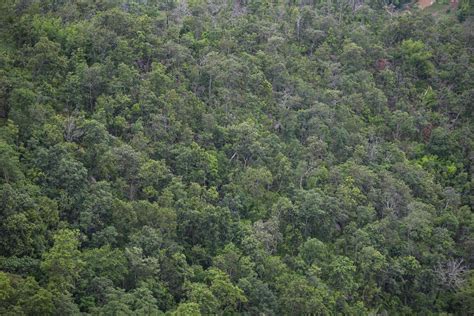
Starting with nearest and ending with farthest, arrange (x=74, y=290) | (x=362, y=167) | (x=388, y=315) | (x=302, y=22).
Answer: (x=74, y=290) → (x=388, y=315) → (x=362, y=167) → (x=302, y=22)

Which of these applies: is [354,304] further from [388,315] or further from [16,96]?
[16,96]

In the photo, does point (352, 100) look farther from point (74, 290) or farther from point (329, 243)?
point (74, 290)

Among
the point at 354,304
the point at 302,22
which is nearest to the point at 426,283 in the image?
the point at 354,304

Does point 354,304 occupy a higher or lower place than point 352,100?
lower

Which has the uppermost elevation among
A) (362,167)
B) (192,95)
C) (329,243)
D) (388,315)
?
(192,95)

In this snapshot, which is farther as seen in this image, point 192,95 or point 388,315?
point 192,95

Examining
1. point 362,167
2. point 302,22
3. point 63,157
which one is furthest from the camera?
point 302,22
